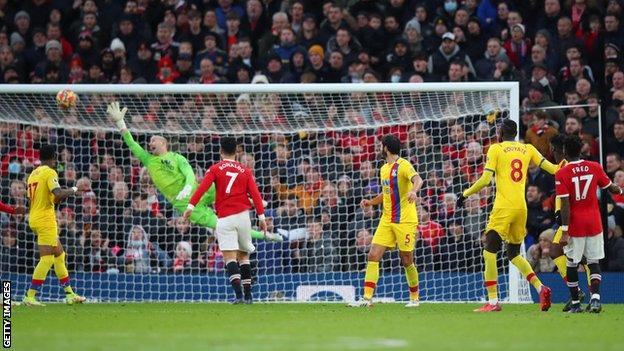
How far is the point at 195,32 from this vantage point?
73.3 ft

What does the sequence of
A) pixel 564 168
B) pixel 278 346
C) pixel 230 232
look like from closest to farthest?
pixel 278 346 → pixel 564 168 → pixel 230 232

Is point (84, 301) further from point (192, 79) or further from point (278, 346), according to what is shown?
point (278, 346)

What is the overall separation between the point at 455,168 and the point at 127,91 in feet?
15.6

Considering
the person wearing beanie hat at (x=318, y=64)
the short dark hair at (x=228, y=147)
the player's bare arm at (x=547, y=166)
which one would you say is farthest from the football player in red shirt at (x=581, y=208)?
the person wearing beanie hat at (x=318, y=64)

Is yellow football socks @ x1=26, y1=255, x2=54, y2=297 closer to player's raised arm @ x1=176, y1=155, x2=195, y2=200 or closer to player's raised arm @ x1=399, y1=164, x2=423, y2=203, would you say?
player's raised arm @ x1=176, y1=155, x2=195, y2=200

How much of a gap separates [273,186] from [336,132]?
1.27 m

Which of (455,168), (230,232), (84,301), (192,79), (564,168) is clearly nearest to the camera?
(564,168)

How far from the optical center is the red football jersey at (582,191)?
45.5 ft

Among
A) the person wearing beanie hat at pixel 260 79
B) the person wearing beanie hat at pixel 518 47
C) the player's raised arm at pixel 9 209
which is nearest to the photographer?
the player's raised arm at pixel 9 209

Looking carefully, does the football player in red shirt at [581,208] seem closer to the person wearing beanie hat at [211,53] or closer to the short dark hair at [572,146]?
the short dark hair at [572,146]

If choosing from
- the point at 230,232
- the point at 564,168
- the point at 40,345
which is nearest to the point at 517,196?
the point at 564,168

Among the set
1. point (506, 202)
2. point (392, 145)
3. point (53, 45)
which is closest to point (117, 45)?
point (53, 45)

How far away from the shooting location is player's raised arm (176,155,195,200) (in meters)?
16.3

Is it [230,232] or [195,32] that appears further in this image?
[195,32]
